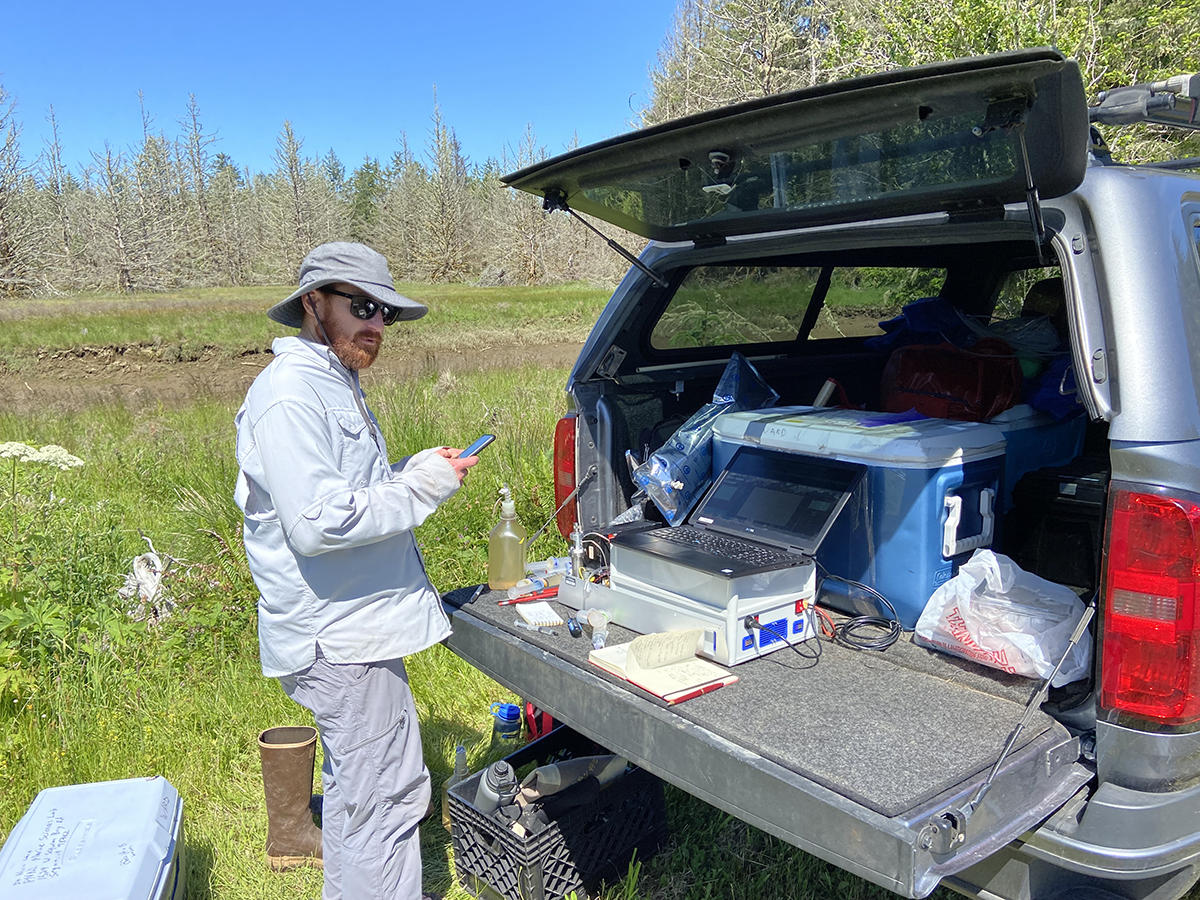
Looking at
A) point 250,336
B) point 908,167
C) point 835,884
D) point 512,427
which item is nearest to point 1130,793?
point 835,884

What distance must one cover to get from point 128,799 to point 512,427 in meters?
4.36

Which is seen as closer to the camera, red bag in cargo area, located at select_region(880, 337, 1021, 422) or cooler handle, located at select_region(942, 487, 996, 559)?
cooler handle, located at select_region(942, 487, 996, 559)

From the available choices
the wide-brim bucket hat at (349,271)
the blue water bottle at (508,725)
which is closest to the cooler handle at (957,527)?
the wide-brim bucket hat at (349,271)

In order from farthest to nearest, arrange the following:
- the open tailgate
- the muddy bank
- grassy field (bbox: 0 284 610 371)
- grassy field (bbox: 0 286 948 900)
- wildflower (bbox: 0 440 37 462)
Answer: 1. grassy field (bbox: 0 284 610 371)
2. the muddy bank
3. wildflower (bbox: 0 440 37 462)
4. grassy field (bbox: 0 286 948 900)
5. the open tailgate

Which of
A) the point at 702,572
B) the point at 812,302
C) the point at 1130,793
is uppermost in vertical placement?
the point at 812,302

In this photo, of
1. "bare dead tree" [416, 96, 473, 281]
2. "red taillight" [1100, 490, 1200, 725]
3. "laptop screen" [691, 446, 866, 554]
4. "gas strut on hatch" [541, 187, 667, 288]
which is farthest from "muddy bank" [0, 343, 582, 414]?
"bare dead tree" [416, 96, 473, 281]

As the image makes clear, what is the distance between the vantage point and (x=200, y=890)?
291 cm

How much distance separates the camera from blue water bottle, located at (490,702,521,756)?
11.4 feet

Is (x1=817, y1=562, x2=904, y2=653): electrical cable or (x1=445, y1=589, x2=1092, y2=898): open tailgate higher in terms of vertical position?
(x1=817, y1=562, x2=904, y2=653): electrical cable

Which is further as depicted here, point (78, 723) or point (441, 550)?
point (441, 550)

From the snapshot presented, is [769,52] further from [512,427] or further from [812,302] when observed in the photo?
[812,302]

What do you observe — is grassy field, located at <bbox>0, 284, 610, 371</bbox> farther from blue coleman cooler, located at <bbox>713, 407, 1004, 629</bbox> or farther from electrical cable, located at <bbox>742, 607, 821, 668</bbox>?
electrical cable, located at <bbox>742, 607, 821, 668</bbox>

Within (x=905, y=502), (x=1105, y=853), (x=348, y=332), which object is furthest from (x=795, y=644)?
(x=348, y=332)

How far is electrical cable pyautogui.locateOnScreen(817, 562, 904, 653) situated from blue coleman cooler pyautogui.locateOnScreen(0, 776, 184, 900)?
6.73 feet
